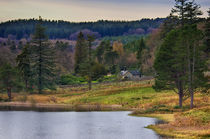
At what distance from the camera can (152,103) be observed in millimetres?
70000

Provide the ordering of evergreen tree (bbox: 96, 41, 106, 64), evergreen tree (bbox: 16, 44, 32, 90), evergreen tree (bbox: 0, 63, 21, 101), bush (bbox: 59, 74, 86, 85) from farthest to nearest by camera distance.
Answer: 1. evergreen tree (bbox: 96, 41, 106, 64)
2. bush (bbox: 59, 74, 86, 85)
3. evergreen tree (bbox: 16, 44, 32, 90)
4. evergreen tree (bbox: 0, 63, 21, 101)

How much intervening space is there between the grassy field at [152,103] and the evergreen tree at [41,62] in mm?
3154

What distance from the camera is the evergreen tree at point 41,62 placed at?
104944 millimetres

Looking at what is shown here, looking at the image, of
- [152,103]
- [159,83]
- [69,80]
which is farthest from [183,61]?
[69,80]

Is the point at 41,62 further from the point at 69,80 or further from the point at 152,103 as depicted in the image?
the point at 152,103

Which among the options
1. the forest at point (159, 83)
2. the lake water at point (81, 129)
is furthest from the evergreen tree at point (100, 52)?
the lake water at point (81, 129)

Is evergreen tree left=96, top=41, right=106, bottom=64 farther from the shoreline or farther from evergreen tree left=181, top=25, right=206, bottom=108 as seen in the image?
evergreen tree left=181, top=25, right=206, bottom=108

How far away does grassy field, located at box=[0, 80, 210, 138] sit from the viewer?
39188 mm

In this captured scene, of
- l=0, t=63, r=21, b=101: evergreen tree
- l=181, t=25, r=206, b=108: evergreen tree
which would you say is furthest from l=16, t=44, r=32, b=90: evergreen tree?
l=181, t=25, r=206, b=108: evergreen tree

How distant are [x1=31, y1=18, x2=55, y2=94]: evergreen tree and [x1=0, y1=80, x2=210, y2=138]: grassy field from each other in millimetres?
3154

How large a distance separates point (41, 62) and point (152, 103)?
4638cm

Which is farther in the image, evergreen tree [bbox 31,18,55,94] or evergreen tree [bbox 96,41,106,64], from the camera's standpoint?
evergreen tree [bbox 96,41,106,64]

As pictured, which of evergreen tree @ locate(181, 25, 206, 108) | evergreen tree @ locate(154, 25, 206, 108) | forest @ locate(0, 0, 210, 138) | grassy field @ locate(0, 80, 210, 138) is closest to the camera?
grassy field @ locate(0, 80, 210, 138)

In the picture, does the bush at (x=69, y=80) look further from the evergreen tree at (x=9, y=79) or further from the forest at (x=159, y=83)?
the evergreen tree at (x=9, y=79)
